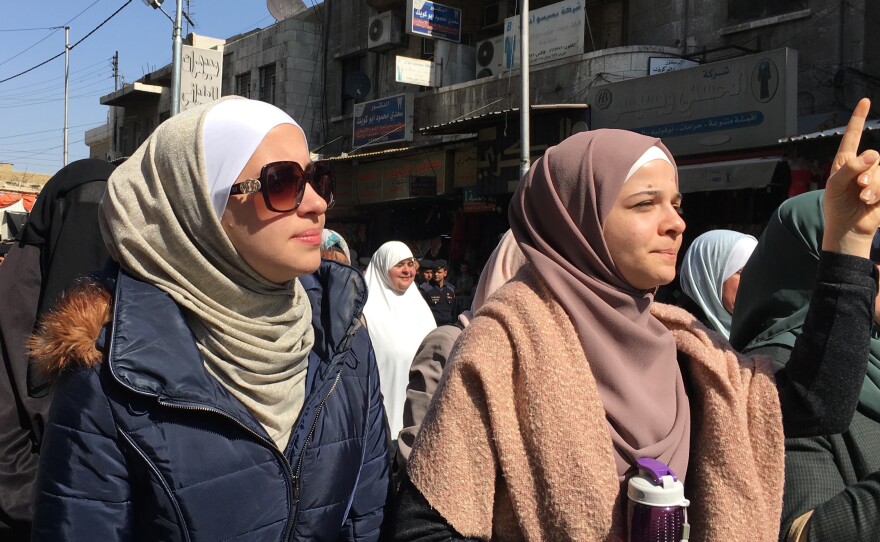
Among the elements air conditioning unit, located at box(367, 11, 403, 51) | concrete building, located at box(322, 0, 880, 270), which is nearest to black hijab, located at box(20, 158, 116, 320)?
concrete building, located at box(322, 0, 880, 270)

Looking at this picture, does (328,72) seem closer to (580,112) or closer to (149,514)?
(580,112)

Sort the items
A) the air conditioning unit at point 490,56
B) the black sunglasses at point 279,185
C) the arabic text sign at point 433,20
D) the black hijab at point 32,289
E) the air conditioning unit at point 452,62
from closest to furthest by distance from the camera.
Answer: the black sunglasses at point 279,185 → the black hijab at point 32,289 → the arabic text sign at point 433,20 → the air conditioning unit at point 490,56 → the air conditioning unit at point 452,62

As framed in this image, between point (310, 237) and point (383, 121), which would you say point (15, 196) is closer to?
point (383, 121)

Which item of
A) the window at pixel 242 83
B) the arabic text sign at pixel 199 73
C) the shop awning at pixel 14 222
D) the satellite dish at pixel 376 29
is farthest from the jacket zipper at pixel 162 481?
the window at pixel 242 83

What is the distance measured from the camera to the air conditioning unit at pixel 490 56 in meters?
15.8

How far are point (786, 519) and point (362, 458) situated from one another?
1000mm

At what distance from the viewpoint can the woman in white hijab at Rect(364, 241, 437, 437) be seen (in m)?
4.53

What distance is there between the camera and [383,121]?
17.1 metres

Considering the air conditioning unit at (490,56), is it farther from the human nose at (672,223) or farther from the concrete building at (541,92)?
the human nose at (672,223)

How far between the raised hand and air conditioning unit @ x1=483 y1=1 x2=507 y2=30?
15812 millimetres

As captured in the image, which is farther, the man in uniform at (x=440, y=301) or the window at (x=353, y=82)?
the window at (x=353, y=82)

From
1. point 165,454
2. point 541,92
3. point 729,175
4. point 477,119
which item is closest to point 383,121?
point 541,92

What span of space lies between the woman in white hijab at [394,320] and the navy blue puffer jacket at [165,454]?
2.51 m

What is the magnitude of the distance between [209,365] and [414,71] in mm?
14842
